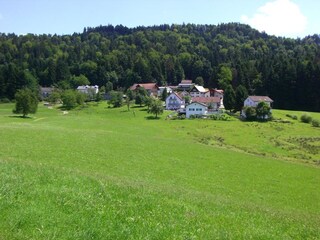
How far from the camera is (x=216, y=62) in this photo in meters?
170

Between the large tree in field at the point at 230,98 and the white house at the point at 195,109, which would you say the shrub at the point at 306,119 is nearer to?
the large tree in field at the point at 230,98

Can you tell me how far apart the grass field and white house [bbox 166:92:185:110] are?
104 feet

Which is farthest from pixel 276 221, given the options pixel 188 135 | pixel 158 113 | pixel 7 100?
pixel 7 100

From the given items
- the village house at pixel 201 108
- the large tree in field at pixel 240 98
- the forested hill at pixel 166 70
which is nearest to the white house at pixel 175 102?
the village house at pixel 201 108

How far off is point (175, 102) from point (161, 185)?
3264 inches

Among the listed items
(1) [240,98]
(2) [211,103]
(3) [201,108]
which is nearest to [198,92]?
(2) [211,103]

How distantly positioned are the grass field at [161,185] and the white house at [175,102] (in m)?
31.6

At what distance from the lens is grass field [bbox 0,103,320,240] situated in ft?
32.5

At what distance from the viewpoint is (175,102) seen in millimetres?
104688

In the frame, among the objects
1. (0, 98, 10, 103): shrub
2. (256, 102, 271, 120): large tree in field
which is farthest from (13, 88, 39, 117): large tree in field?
(256, 102, 271, 120): large tree in field

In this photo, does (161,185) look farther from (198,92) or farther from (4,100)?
(198,92)

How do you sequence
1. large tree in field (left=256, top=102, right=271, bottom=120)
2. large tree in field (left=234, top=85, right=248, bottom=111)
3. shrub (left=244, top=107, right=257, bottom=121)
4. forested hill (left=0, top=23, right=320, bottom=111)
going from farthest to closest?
forested hill (left=0, top=23, right=320, bottom=111) < large tree in field (left=234, top=85, right=248, bottom=111) < shrub (left=244, top=107, right=257, bottom=121) < large tree in field (left=256, top=102, right=271, bottom=120)

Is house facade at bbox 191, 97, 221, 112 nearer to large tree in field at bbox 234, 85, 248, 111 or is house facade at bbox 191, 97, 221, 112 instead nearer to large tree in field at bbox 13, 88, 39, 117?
large tree in field at bbox 234, 85, 248, 111

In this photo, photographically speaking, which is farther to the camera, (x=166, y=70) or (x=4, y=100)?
(x=166, y=70)
